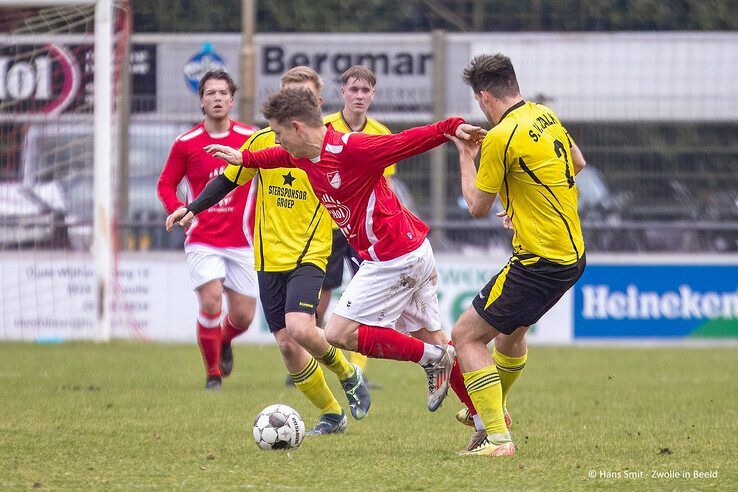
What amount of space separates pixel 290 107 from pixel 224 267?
10.9 feet

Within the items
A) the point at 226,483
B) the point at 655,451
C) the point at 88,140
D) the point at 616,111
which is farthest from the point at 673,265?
the point at 226,483

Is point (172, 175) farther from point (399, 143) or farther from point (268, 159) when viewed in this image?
point (399, 143)

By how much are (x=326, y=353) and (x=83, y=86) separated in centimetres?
734

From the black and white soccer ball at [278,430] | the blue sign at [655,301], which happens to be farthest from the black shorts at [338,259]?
the blue sign at [655,301]

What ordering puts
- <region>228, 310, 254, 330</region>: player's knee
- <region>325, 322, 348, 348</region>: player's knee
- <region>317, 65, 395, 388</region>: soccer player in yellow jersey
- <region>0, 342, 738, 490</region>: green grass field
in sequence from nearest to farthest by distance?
<region>0, 342, 738, 490</region>: green grass field
<region>325, 322, 348, 348</region>: player's knee
<region>317, 65, 395, 388</region>: soccer player in yellow jersey
<region>228, 310, 254, 330</region>: player's knee

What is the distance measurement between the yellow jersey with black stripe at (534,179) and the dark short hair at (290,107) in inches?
38.3

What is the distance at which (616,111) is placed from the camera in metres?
15.0

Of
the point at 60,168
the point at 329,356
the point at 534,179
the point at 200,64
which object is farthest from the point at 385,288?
the point at 200,64

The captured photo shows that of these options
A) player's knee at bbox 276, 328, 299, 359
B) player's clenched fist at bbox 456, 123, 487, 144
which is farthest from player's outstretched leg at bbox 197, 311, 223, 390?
player's clenched fist at bbox 456, 123, 487, 144

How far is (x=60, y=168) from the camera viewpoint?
1405cm

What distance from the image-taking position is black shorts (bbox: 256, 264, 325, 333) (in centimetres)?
734

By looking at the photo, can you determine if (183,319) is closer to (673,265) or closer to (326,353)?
(673,265)

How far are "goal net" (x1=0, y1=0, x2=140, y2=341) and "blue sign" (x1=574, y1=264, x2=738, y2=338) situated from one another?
5245 millimetres

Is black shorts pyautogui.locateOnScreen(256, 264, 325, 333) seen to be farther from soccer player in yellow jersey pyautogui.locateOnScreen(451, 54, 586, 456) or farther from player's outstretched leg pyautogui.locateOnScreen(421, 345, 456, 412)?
soccer player in yellow jersey pyautogui.locateOnScreen(451, 54, 586, 456)
